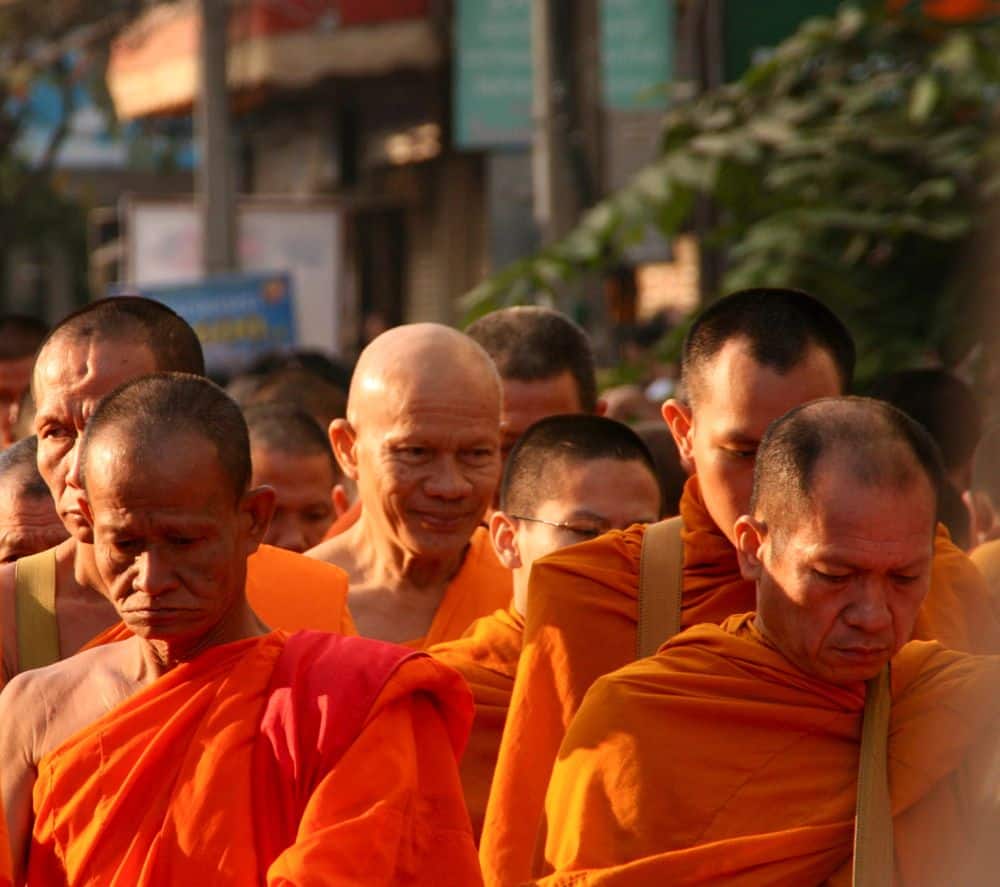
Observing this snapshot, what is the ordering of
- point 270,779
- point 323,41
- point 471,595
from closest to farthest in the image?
point 270,779 → point 471,595 → point 323,41

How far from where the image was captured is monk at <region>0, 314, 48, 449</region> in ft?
26.0

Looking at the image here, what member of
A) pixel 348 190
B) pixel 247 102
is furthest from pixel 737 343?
pixel 348 190

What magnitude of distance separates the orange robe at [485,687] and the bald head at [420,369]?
2.10 feet

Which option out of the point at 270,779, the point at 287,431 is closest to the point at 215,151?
the point at 287,431

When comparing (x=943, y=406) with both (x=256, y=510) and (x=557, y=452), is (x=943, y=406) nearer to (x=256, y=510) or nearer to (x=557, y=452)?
(x=557, y=452)

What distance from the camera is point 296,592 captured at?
14.7 ft

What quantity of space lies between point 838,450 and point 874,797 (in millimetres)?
546

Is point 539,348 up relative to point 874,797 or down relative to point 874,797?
up

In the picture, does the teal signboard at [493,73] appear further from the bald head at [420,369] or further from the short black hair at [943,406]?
the bald head at [420,369]

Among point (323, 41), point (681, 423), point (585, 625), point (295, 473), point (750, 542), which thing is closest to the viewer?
point (750, 542)

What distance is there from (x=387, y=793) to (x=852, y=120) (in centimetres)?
644

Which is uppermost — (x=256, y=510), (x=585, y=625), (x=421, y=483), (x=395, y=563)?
(x=256, y=510)

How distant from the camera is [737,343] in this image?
4160 millimetres

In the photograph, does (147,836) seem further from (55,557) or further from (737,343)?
(737,343)
